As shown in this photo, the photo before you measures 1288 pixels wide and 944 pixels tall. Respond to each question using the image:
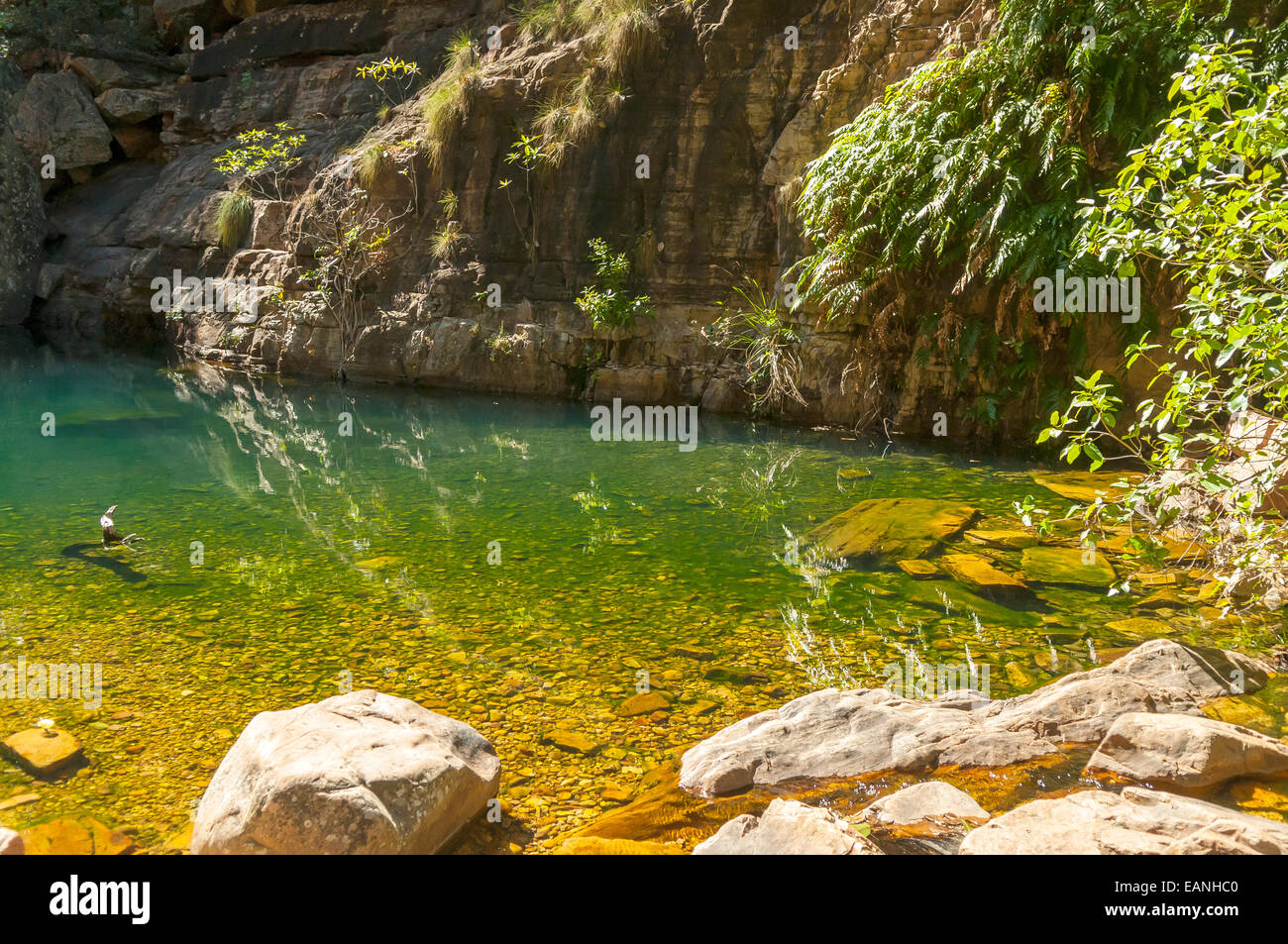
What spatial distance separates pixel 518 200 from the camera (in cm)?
1641

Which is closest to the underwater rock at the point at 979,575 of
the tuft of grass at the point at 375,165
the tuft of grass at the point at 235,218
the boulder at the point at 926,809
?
the boulder at the point at 926,809

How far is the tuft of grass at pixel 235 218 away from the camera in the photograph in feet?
64.2

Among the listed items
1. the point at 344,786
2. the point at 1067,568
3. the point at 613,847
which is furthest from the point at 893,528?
the point at 344,786

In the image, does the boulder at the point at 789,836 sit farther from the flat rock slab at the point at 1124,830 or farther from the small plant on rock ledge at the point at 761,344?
the small plant on rock ledge at the point at 761,344

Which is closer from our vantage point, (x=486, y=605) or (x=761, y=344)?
(x=486, y=605)

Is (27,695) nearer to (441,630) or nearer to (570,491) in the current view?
(441,630)

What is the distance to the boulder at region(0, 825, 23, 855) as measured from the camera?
288 centimetres

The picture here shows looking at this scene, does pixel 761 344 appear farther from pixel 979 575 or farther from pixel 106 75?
pixel 106 75

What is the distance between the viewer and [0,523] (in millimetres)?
7516

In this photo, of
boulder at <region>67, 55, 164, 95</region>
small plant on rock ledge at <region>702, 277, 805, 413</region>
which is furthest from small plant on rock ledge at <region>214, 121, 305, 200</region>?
small plant on rock ledge at <region>702, 277, 805, 413</region>

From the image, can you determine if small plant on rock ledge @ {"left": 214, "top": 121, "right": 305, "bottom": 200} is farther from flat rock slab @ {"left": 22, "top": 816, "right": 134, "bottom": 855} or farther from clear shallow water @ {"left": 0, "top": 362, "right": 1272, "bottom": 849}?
A: flat rock slab @ {"left": 22, "top": 816, "right": 134, "bottom": 855}

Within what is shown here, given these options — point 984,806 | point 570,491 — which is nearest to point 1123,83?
A: point 570,491

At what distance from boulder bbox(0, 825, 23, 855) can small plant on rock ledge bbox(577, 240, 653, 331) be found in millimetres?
12276

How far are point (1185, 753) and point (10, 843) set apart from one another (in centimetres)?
435
